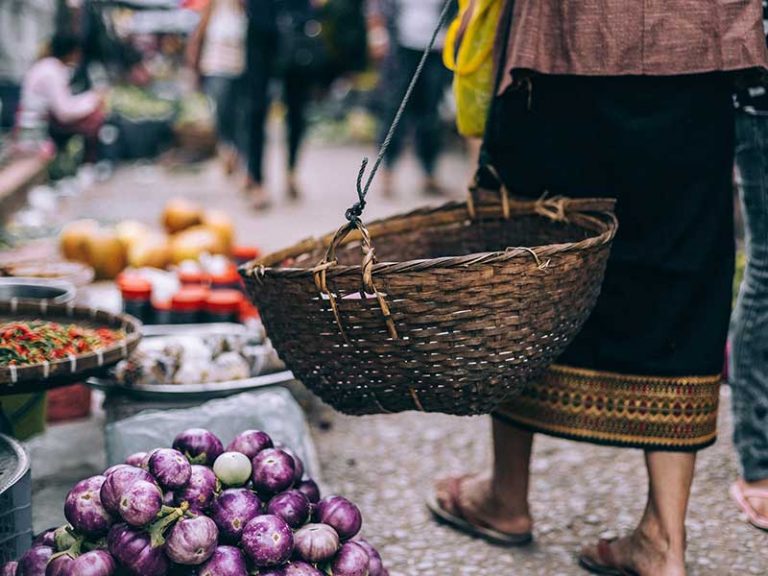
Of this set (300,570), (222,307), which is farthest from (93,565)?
(222,307)

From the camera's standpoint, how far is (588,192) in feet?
7.56

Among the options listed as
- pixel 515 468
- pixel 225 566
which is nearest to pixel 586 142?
pixel 515 468

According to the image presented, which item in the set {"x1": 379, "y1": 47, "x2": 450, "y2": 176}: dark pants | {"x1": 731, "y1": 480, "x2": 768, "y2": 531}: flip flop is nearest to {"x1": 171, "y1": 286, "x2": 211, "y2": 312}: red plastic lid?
{"x1": 731, "y1": 480, "x2": 768, "y2": 531}: flip flop

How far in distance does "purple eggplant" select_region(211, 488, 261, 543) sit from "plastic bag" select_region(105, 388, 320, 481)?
624mm

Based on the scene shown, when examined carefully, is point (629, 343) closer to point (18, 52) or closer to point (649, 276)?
point (649, 276)

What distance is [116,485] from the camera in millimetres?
1846

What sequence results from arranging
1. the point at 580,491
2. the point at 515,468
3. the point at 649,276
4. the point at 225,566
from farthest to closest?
the point at 580,491 → the point at 515,468 → the point at 649,276 → the point at 225,566

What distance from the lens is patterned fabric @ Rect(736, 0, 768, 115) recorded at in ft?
7.83

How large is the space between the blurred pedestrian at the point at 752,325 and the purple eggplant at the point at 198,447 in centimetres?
145

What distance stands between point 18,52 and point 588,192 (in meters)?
12.1

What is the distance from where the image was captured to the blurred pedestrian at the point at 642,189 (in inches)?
82.0

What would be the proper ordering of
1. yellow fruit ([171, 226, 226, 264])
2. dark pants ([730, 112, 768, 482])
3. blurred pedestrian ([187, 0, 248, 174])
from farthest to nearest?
blurred pedestrian ([187, 0, 248, 174]), yellow fruit ([171, 226, 226, 264]), dark pants ([730, 112, 768, 482])

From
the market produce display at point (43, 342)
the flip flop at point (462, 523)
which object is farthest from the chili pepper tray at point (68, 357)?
the flip flop at point (462, 523)

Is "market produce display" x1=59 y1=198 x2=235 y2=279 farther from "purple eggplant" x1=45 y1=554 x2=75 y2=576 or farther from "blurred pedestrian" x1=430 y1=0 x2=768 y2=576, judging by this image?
"purple eggplant" x1=45 y1=554 x2=75 y2=576
